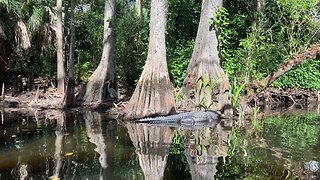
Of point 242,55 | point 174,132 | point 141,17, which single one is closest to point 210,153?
point 174,132

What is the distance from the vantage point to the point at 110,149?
7.60 m

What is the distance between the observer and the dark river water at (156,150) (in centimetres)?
603

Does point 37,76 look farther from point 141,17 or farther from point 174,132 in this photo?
point 174,132

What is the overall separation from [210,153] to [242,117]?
14.3 feet

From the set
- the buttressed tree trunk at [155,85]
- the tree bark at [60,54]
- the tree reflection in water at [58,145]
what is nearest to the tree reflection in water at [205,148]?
the buttressed tree trunk at [155,85]

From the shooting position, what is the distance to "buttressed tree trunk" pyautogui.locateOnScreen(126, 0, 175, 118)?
1071cm

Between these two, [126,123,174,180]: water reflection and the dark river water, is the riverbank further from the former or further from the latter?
[126,123,174,180]: water reflection

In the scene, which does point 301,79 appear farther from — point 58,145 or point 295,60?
point 58,145

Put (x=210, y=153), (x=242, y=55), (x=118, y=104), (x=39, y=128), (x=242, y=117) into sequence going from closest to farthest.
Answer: (x=210, y=153) < (x=39, y=128) < (x=242, y=117) < (x=118, y=104) < (x=242, y=55)

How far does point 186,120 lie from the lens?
1032 cm

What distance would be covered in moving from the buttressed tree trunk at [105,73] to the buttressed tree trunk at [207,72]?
9.55 ft

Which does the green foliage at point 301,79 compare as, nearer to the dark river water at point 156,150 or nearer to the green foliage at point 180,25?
the green foliage at point 180,25

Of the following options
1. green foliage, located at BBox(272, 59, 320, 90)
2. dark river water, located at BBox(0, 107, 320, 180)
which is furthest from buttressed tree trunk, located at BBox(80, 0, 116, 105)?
green foliage, located at BBox(272, 59, 320, 90)

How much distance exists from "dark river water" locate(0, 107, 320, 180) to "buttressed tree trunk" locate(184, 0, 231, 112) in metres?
1.05
